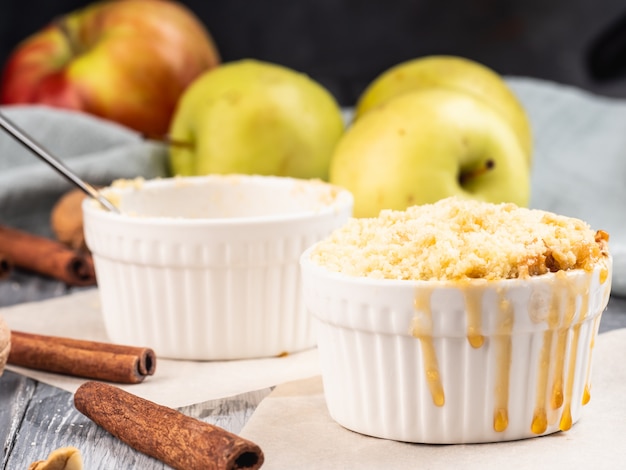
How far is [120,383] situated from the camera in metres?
1.40

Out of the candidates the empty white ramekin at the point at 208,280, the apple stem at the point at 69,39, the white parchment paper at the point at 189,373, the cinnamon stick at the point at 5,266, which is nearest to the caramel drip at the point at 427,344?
the white parchment paper at the point at 189,373

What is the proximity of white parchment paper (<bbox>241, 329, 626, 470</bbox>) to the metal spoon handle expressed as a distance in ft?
1.57

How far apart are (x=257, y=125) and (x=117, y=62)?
0.62m

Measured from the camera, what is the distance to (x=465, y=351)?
112 centimetres

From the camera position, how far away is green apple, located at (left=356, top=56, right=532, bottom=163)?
227 cm

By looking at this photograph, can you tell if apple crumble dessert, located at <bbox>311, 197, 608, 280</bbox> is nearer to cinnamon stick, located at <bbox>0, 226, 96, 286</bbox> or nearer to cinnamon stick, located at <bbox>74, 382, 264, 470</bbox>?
cinnamon stick, located at <bbox>74, 382, 264, 470</bbox>

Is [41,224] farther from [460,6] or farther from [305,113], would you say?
[460,6]

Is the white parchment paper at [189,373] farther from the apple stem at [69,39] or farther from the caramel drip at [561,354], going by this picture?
the apple stem at [69,39]

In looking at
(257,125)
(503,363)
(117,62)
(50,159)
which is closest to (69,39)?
(117,62)

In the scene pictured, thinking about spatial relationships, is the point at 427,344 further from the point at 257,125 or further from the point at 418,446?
the point at 257,125

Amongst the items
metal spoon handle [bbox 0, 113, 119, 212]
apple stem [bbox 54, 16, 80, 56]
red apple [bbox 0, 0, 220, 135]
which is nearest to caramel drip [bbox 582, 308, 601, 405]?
metal spoon handle [bbox 0, 113, 119, 212]

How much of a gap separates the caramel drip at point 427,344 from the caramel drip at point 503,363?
0.06 meters

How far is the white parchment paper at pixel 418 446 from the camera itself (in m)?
1.10

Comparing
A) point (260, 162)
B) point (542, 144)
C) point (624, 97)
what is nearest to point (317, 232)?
point (260, 162)
